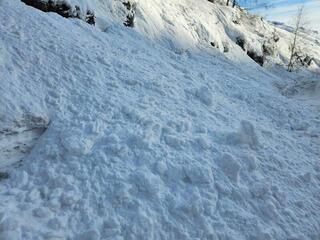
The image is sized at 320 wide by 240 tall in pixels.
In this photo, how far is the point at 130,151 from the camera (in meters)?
6.28

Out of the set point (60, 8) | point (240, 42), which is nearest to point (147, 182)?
point (60, 8)

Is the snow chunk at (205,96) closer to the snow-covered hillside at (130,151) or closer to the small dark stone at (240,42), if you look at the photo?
the snow-covered hillside at (130,151)

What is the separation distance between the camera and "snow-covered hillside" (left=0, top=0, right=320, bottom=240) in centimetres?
511

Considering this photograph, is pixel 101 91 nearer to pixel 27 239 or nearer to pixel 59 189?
pixel 59 189

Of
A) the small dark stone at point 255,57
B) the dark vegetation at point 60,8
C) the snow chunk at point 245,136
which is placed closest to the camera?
the snow chunk at point 245,136

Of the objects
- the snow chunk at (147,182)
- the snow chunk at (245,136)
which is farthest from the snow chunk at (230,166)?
the snow chunk at (147,182)

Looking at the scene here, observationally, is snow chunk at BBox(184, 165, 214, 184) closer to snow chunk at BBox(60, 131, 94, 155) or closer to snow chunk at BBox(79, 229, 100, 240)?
snow chunk at BBox(60, 131, 94, 155)

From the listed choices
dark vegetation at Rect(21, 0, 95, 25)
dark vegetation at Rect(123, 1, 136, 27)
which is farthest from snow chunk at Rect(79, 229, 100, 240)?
dark vegetation at Rect(123, 1, 136, 27)

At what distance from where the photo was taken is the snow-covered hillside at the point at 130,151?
5.11 meters

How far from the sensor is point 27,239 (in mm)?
4488

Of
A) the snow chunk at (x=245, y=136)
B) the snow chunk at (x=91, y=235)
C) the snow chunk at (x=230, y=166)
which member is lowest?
the snow chunk at (x=91, y=235)

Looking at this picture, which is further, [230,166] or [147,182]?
[230,166]

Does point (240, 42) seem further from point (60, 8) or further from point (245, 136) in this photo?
point (245, 136)

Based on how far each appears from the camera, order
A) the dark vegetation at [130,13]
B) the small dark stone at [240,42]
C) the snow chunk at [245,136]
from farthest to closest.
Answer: the small dark stone at [240,42], the dark vegetation at [130,13], the snow chunk at [245,136]
